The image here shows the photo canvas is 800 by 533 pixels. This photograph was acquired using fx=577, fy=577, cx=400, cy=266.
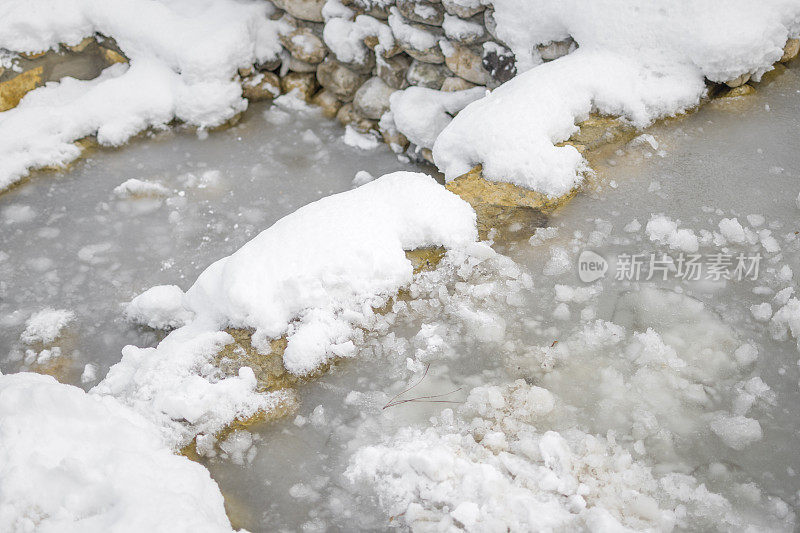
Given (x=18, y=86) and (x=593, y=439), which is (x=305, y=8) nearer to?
(x=18, y=86)

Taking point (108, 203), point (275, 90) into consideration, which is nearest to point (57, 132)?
point (108, 203)

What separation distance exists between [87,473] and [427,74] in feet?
11.8

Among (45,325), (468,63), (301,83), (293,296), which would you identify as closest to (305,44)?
(301,83)

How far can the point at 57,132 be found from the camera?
4.42m

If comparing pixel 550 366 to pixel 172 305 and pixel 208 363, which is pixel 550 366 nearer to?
pixel 208 363

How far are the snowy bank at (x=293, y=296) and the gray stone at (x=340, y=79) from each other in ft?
7.29

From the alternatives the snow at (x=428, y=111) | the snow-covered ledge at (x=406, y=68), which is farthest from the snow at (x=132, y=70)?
the snow at (x=428, y=111)

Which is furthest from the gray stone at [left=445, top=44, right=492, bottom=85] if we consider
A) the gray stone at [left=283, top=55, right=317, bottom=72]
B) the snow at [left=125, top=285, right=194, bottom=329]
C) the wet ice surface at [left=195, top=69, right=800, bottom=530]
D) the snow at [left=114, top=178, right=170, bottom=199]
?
the snow at [left=125, top=285, right=194, bottom=329]

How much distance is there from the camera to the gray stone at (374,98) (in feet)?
15.3

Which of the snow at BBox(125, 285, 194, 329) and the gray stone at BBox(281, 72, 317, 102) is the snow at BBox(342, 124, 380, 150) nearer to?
the gray stone at BBox(281, 72, 317, 102)

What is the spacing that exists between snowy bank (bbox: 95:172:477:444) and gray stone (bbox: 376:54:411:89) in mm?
1980

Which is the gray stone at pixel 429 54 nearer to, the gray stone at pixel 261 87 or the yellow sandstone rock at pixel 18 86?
the gray stone at pixel 261 87

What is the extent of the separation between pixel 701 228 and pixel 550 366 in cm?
115

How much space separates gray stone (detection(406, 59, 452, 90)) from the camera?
14.5 ft
